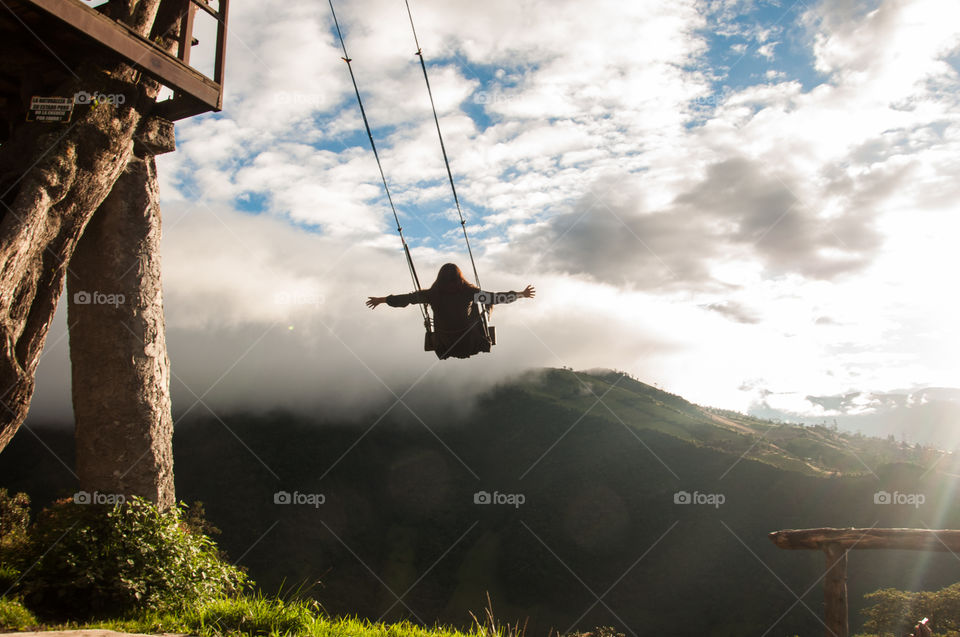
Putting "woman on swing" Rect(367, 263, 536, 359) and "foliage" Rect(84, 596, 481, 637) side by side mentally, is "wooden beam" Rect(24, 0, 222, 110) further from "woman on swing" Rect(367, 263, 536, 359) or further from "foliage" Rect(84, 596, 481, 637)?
"foliage" Rect(84, 596, 481, 637)

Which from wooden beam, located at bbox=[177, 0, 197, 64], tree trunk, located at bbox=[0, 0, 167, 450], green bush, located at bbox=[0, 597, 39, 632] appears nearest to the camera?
green bush, located at bbox=[0, 597, 39, 632]

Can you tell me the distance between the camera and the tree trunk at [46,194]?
6766 millimetres

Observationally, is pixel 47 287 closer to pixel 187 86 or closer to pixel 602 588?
pixel 187 86

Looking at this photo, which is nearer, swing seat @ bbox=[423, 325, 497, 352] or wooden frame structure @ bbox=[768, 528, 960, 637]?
wooden frame structure @ bbox=[768, 528, 960, 637]

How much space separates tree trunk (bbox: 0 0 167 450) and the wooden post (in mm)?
9701

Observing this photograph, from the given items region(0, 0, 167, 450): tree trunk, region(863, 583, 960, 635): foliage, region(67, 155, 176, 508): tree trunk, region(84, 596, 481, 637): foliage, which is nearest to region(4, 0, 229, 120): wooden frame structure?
region(0, 0, 167, 450): tree trunk

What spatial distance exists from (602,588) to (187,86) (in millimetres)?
81237

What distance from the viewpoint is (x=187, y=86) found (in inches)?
342

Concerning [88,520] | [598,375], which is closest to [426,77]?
[88,520]

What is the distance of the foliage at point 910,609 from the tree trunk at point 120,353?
92.6 feet

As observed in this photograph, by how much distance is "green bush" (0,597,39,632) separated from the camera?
6.02 m

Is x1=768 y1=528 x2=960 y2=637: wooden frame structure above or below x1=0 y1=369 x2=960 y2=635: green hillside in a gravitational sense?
above

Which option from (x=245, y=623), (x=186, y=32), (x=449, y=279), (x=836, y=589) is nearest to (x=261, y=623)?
(x=245, y=623)

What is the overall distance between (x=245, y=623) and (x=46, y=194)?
5108 mm
